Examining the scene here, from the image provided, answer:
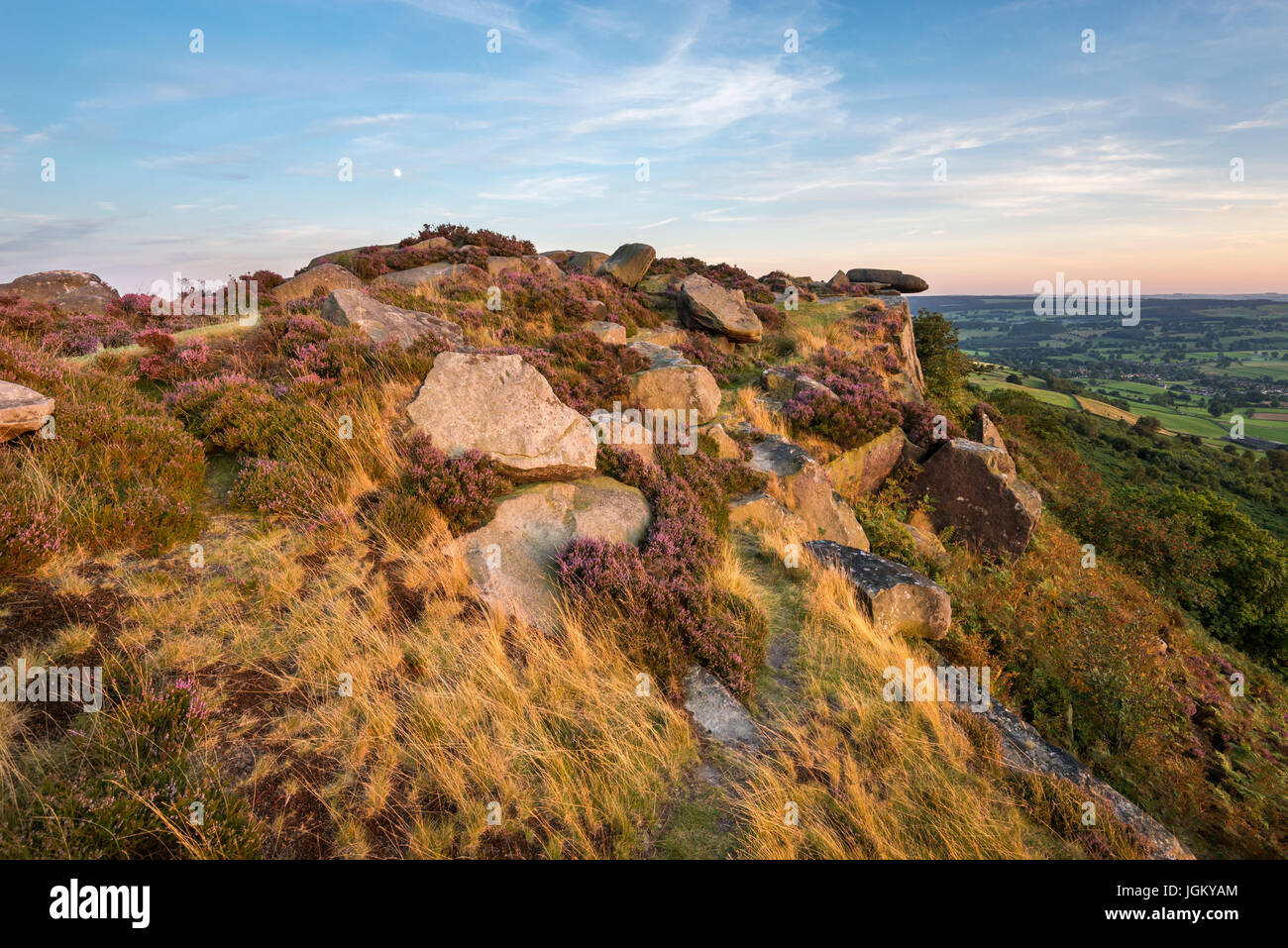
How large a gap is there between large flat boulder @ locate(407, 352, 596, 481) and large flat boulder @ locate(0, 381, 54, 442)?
4.13m

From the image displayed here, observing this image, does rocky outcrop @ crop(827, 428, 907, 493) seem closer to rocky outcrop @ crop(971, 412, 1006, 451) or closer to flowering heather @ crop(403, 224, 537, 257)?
rocky outcrop @ crop(971, 412, 1006, 451)

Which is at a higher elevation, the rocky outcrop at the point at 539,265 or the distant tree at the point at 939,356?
the rocky outcrop at the point at 539,265

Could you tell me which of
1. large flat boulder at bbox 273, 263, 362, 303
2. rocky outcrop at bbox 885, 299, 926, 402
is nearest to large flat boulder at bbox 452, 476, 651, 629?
rocky outcrop at bbox 885, 299, 926, 402

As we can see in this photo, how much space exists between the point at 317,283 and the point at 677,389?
14.6m

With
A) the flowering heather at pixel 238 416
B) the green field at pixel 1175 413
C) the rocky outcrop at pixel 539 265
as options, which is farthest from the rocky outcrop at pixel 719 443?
the green field at pixel 1175 413

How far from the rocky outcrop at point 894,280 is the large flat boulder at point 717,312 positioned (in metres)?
20.3

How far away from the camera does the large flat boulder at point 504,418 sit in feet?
24.4

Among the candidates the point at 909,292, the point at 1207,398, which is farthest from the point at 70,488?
the point at 1207,398

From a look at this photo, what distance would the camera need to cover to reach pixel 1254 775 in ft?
26.7

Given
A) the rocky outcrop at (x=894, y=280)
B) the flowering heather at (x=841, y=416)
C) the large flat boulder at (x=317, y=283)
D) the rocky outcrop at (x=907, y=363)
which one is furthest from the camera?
the rocky outcrop at (x=894, y=280)

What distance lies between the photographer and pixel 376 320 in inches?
432

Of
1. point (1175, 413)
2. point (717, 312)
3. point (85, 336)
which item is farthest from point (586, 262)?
point (1175, 413)

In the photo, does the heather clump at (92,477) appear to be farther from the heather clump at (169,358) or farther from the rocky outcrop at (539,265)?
the rocky outcrop at (539,265)

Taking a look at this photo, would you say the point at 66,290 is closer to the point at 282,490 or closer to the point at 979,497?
the point at 282,490
